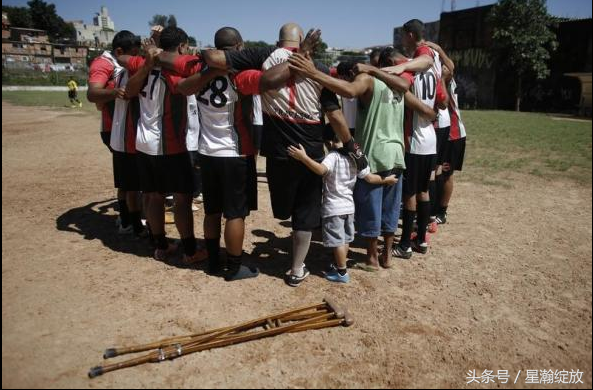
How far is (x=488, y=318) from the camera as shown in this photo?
3691mm

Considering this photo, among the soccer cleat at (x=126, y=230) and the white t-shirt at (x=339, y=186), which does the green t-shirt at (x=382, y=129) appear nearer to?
the white t-shirt at (x=339, y=186)

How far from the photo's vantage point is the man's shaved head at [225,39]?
3.77 meters

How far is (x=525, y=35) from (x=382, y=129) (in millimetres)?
31910

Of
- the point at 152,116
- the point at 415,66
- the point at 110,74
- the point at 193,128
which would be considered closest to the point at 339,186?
the point at 415,66

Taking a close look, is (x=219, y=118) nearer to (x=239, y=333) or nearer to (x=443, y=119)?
(x=239, y=333)

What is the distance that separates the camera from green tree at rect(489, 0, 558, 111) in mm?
29547

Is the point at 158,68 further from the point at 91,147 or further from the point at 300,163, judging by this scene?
the point at 91,147

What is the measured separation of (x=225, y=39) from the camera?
3.77 metres

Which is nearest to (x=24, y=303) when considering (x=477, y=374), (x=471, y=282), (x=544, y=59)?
(x=477, y=374)

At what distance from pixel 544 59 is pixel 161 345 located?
1392 inches

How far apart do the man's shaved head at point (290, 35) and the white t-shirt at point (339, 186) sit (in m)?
1.12

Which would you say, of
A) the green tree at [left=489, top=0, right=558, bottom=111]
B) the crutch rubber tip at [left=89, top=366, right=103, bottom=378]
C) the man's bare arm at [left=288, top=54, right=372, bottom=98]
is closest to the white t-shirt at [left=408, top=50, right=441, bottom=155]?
the man's bare arm at [left=288, top=54, right=372, bottom=98]

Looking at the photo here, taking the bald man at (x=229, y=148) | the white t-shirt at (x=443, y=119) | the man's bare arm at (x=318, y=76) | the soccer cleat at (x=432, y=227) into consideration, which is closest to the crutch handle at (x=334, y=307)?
the bald man at (x=229, y=148)

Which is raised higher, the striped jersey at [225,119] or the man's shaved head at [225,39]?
the man's shaved head at [225,39]
